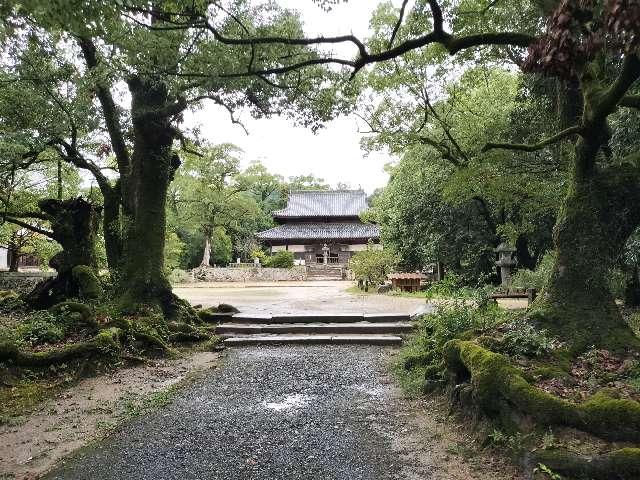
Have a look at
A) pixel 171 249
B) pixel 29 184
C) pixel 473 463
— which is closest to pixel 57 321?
pixel 473 463

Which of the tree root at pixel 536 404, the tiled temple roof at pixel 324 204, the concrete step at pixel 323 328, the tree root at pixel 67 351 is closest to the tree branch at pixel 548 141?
the tree root at pixel 536 404

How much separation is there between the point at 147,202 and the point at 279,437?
709 cm

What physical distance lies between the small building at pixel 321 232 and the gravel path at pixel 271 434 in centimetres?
3508

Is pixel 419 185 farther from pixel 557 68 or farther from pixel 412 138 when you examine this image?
pixel 557 68

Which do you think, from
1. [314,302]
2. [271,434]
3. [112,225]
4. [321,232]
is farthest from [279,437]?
[321,232]

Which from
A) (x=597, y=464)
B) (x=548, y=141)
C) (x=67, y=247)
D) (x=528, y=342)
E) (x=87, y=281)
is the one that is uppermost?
(x=548, y=141)

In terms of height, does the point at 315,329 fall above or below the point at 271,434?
above

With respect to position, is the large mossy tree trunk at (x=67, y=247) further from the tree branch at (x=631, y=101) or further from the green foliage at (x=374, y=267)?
the green foliage at (x=374, y=267)

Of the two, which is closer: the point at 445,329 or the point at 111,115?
the point at 445,329

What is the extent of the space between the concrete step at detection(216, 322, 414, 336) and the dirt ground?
2.38 m

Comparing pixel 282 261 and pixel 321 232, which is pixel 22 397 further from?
pixel 321 232

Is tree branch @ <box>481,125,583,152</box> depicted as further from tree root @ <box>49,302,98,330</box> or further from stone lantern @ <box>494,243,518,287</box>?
stone lantern @ <box>494,243,518,287</box>

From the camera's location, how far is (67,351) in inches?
260

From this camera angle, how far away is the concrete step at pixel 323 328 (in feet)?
31.4
